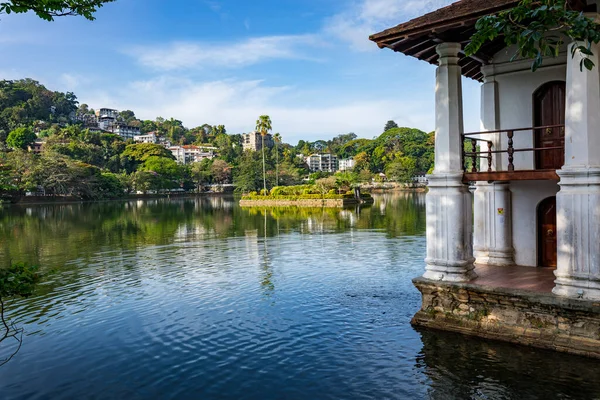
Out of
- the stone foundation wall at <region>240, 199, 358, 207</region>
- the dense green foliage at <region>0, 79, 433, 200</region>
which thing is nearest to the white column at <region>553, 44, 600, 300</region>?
the stone foundation wall at <region>240, 199, 358, 207</region>

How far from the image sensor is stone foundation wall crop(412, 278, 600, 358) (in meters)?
7.98

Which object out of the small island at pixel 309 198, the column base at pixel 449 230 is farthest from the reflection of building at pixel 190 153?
the column base at pixel 449 230

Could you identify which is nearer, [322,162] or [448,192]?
[448,192]

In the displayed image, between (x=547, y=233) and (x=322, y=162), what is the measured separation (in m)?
166

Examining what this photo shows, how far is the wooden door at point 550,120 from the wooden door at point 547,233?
881 mm

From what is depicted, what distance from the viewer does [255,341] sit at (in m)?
9.89

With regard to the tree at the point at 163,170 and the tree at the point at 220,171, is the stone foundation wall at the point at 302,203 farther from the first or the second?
the tree at the point at 220,171

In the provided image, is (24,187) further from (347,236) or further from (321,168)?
(321,168)

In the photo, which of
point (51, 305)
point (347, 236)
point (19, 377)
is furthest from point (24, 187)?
point (19, 377)

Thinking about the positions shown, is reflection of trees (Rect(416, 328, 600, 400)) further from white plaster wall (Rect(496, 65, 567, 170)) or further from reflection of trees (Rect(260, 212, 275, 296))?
reflection of trees (Rect(260, 212, 275, 296))

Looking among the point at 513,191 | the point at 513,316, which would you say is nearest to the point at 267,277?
the point at 513,191

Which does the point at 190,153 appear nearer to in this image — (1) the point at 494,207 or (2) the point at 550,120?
(1) the point at 494,207

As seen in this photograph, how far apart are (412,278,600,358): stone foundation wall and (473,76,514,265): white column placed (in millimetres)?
2581

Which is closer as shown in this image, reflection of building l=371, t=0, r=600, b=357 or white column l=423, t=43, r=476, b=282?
reflection of building l=371, t=0, r=600, b=357
